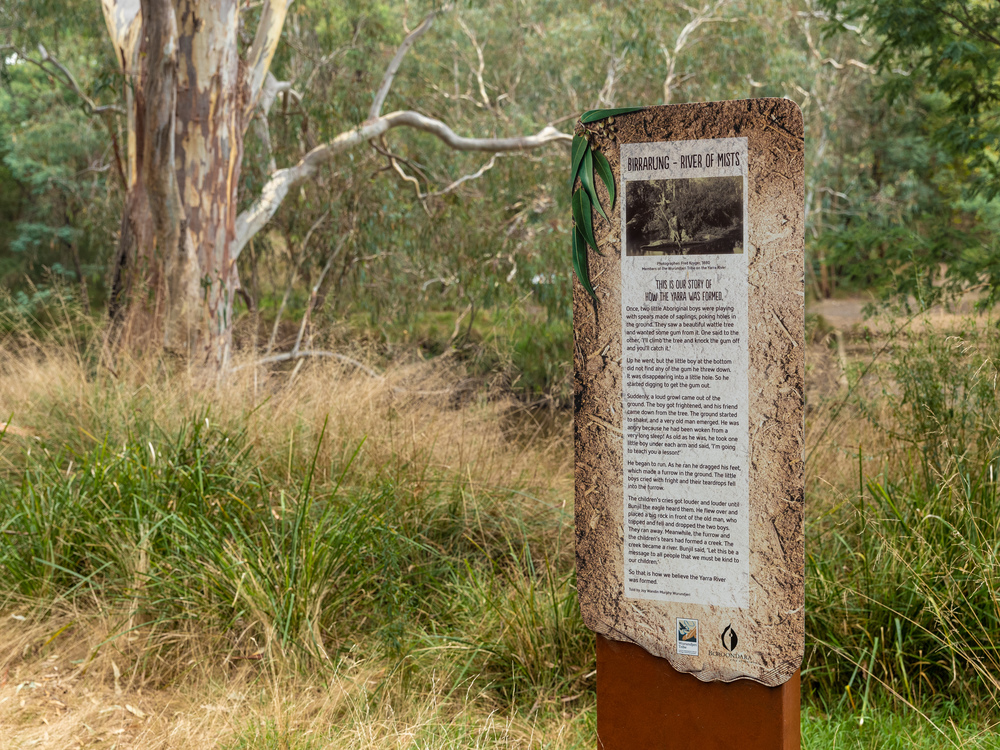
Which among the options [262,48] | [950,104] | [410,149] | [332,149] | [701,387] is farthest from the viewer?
[410,149]

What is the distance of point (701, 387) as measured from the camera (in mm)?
1858

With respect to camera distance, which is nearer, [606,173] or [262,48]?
[606,173]

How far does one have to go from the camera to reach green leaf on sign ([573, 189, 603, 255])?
1943 millimetres

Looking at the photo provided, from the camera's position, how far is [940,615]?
89.8 inches

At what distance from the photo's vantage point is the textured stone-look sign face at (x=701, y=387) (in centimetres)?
181

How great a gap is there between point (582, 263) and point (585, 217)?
0.10m

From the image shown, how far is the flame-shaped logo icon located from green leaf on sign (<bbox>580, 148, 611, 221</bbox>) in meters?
0.93

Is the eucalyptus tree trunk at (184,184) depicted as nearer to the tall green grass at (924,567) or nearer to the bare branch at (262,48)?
the bare branch at (262,48)

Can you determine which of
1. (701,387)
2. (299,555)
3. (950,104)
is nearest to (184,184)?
(299,555)

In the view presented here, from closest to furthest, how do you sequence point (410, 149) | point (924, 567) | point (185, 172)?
point (924, 567) < point (185, 172) < point (410, 149)

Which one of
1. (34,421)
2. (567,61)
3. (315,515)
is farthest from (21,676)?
(567,61)

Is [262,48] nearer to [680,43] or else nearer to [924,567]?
[924,567]

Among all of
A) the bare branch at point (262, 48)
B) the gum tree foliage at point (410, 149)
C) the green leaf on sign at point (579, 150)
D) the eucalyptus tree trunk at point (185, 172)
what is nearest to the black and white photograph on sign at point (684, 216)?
the green leaf on sign at point (579, 150)

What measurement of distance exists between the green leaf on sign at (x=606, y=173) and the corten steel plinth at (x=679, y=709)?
3.31ft
